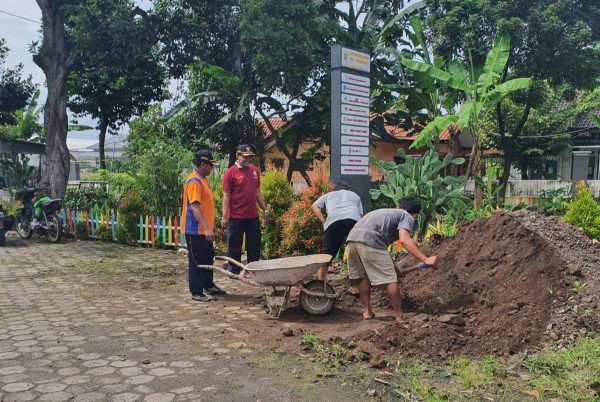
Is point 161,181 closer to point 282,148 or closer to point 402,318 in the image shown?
point 282,148

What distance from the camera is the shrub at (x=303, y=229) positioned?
26.7 ft

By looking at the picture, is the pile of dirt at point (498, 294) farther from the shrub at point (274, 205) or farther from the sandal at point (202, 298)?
the shrub at point (274, 205)

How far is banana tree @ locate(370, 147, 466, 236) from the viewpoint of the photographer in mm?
8547

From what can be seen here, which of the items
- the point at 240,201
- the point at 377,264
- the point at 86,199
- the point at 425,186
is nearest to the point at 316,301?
the point at 377,264

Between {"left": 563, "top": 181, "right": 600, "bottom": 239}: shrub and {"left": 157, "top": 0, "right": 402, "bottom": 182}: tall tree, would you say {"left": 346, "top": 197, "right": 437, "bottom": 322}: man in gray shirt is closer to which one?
{"left": 563, "top": 181, "right": 600, "bottom": 239}: shrub

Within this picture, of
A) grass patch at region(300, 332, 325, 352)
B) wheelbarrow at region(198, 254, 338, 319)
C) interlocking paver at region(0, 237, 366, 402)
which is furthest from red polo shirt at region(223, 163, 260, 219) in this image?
grass patch at region(300, 332, 325, 352)

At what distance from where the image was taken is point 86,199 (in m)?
14.8

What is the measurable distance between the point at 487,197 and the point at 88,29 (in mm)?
10173

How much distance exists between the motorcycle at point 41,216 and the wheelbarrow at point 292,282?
7.65 meters

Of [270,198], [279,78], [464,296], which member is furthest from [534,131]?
[464,296]

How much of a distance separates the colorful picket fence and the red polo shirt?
9.32ft

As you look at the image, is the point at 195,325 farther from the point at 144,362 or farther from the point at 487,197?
the point at 487,197

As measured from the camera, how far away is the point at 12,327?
5.09 meters

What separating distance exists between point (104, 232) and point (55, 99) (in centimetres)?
438
